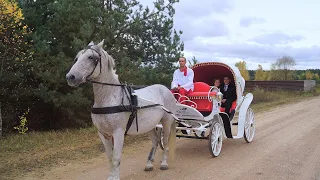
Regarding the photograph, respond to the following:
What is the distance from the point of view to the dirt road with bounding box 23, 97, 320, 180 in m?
5.68

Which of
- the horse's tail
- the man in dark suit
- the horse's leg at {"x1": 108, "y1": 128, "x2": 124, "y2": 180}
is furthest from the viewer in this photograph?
the man in dark suit

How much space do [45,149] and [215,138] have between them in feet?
12.8

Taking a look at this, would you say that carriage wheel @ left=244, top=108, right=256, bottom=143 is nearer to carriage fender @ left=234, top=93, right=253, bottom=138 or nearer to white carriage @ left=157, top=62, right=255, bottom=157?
white carriage @ left=157, top=62, right=255, bottom=157

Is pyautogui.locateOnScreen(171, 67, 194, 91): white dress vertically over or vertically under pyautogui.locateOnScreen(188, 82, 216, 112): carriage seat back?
over

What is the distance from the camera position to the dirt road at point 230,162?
5684mm

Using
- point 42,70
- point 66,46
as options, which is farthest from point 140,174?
point 66,46

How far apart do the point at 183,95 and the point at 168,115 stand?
1.51 meters

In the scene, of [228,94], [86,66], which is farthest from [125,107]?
[228,94]

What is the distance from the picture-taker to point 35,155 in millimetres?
6742

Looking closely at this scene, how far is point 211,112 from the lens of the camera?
7336 millimetres

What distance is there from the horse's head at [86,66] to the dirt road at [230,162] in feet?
6.96

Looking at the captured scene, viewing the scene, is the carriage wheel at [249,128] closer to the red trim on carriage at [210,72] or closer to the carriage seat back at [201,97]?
the red trim on carriage at [210,72]

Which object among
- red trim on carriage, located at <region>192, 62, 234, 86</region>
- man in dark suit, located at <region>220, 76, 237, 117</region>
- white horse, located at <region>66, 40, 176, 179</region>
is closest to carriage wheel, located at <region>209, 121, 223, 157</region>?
man in dark suit, located at <region>220, 76, 237, 117</region>

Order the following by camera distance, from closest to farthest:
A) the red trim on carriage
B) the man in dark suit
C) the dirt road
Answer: the dirt road → the man in dark suit → the red trim on carriage
